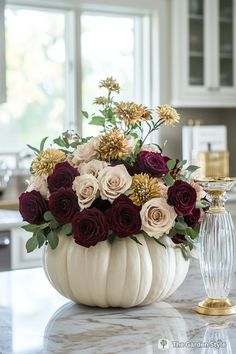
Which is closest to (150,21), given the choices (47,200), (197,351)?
(47,200)

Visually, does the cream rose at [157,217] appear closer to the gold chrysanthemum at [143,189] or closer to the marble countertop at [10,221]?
the gold chrysanthemum at [143,189]

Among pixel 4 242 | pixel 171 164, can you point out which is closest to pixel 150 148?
pixel 171 164

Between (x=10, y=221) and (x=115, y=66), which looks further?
(x=115, y=66)

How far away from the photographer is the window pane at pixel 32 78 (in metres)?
4.08

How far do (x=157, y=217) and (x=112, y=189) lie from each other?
0.34 ft

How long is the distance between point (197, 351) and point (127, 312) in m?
0.27

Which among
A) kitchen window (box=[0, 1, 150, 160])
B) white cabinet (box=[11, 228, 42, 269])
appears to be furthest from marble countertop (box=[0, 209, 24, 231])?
kitchen window (box=[0, 1, 150, 160])

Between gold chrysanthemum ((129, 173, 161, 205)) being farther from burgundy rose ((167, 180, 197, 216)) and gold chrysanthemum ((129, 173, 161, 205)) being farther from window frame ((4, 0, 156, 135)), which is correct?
window frame ((4, 0, 156, 135))

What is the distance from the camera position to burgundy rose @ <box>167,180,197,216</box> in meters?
1.31

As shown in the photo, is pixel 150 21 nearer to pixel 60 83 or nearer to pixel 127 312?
pixel 60 83

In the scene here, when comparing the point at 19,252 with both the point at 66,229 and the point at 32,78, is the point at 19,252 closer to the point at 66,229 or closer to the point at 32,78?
the point at 32,78

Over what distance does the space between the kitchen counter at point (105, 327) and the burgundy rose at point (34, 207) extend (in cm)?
20

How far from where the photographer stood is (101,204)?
4.37ft

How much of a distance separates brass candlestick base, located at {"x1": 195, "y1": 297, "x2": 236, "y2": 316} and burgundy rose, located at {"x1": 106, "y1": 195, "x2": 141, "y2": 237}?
219 mm
